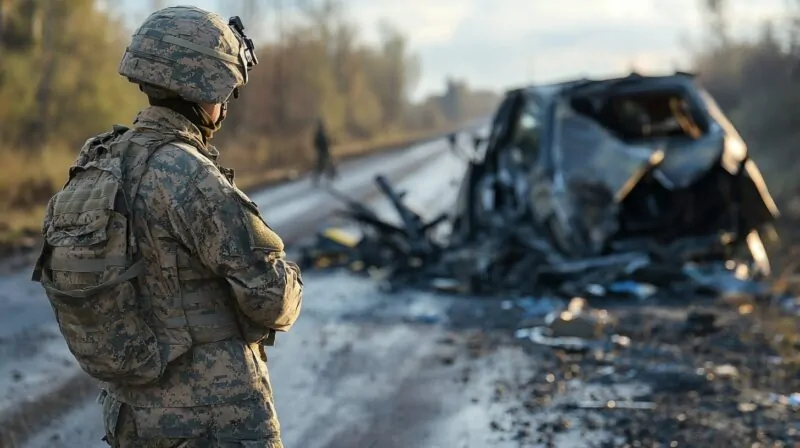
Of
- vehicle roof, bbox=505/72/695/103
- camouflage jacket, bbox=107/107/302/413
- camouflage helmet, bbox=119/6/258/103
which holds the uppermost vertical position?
camouflage helmet, bbox=119/6/258/103

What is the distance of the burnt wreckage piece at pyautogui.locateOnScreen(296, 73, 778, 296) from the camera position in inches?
300

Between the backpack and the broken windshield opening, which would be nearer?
the backpack

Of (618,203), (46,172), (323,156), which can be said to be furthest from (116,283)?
(323,156)

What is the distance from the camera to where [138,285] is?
225 cm

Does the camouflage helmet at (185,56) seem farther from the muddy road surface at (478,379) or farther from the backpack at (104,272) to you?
the muddy road surface at (478,379)

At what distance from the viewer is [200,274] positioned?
2.27 metres

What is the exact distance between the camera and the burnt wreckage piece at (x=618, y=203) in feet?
25.0

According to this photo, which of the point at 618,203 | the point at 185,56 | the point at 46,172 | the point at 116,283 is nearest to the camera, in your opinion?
the point at 116,283

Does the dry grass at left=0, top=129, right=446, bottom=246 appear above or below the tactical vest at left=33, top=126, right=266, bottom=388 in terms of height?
below

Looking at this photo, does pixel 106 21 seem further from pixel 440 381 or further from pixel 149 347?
pixel 149 347

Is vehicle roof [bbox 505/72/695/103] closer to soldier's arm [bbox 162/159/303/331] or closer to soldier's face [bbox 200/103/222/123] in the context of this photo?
soldier's face [bbox 200/103/222/123]

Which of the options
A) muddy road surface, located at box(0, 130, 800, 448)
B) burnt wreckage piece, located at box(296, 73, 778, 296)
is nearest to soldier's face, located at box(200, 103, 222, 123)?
muddy road surface, located at box(0, 130, 800, 448)

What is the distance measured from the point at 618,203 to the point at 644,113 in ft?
5.07

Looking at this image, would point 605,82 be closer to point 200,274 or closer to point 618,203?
point 618,203
